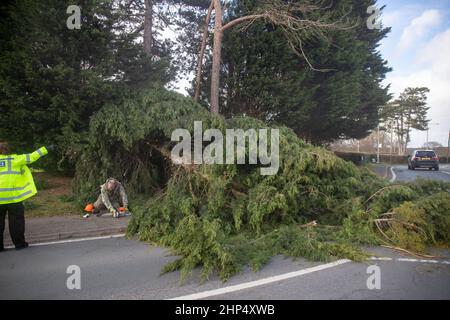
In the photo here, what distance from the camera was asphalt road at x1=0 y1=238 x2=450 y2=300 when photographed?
3.54m

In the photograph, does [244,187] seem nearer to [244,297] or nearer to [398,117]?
[244,297]

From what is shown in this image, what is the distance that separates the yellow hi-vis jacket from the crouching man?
6.73 ft

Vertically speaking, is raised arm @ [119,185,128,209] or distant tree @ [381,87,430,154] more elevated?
distant tree @ [381,87,430,154]

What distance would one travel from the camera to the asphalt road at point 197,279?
3535 mm

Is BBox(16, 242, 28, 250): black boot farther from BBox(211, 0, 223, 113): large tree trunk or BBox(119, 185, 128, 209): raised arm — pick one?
BBox(211, 0, 223, 113): large tree trunk

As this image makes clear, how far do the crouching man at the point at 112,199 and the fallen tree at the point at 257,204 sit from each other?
0.46 m

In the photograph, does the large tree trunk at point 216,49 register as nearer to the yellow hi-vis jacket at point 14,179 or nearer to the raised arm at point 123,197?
the raised arm at point 123,197

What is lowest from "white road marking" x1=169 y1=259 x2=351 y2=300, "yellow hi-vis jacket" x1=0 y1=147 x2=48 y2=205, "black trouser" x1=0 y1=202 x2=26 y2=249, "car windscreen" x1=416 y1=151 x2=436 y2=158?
"white road marking" x1=169 y1=259 x2=351 y2=300

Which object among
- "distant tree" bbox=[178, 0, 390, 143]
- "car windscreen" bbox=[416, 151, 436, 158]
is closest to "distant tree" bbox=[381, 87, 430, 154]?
"car windscreen" bbox=[416, 151, 436, 158]

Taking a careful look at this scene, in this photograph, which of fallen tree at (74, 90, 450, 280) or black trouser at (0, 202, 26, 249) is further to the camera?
black trouser at (0, 202, 26, 249)

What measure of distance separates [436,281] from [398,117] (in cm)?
5900

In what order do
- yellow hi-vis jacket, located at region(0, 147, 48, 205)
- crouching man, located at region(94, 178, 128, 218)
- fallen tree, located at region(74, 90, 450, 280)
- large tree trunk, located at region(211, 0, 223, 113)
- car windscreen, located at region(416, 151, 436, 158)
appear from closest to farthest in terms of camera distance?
fallen tree, located at region(74, 90, 450, 280), yellow hi-vis jacket, located at region(0, 147, 48, 205), crouching man, located at region(94, 178, 128, 218), large tree trunk, located at region(211, 0, 223, 113), car windscreen, located at region(416, 151, 436, 158)

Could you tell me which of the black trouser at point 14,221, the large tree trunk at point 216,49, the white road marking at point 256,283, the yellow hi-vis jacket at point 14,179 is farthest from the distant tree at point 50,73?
the white road marking at point 256,283
